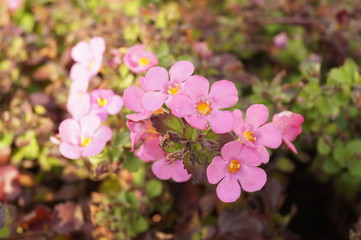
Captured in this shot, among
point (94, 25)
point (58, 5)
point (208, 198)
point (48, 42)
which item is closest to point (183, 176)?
point (208, 198)

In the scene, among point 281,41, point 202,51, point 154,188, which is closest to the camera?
point 154,188

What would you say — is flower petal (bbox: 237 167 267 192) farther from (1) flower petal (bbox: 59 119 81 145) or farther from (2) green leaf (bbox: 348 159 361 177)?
(2) green leaf (bbox: 348 159 361 177)

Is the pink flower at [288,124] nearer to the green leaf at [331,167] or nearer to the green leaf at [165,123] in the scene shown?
the green leaf at [165,123]

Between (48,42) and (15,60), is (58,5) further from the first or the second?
(15,60)

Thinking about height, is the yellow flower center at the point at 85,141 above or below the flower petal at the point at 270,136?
below

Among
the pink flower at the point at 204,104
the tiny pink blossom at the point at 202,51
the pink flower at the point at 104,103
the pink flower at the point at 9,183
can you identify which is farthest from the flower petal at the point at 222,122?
the pink flower at the point at 9,183

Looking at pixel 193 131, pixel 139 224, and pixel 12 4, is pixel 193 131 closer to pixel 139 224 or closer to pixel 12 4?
pixel 139 224

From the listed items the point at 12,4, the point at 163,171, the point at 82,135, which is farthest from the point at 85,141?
the point at 12,4
